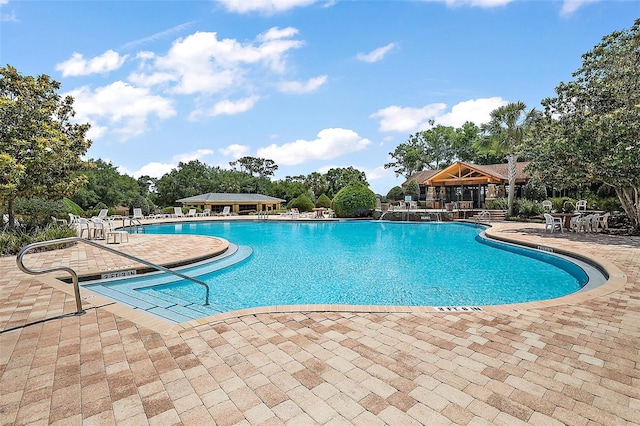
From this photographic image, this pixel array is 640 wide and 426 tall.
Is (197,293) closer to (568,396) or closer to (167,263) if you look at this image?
(167,263)

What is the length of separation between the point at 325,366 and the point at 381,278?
5.07 metres

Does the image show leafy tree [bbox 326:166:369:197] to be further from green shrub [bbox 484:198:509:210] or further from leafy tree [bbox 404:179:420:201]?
green shrub [bbox 484:198:509:210]

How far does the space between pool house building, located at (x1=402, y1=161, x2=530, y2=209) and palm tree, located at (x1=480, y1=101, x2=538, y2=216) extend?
2.41 meters

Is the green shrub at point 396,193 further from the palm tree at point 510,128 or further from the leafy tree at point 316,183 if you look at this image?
the leafy tree at point 316,183

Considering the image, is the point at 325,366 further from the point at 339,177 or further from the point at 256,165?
the point at 256,165

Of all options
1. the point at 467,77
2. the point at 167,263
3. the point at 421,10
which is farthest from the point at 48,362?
the point at 467,77

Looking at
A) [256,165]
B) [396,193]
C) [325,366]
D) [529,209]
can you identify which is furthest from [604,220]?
[256,165]

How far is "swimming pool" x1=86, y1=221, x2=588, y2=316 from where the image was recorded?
6.18 metres

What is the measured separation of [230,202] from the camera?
36.8m

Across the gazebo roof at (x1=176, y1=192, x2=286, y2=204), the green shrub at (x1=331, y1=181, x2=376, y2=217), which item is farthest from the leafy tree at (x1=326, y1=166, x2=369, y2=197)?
the green shrub at (x1=331, y1=181, x2=376, y2=217)

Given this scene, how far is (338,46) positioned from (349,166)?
116 feet

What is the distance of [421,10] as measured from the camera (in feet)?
36.1

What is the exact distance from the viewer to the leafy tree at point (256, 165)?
60312mm

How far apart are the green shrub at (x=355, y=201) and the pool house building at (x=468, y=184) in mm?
6159
